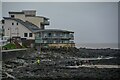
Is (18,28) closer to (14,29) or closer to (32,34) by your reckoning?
(14,29)

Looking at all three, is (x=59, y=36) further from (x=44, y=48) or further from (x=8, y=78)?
(x=8, y=78)

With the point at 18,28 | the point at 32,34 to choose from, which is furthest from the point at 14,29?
the point at 32,34

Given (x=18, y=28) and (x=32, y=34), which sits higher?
(x=18, y=28)

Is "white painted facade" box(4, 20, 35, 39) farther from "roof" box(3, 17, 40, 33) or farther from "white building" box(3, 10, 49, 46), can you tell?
"roof" box(3, 17, 40, 33)

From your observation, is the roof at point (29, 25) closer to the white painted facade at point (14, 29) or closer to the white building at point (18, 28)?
the white building at point (18, 28)

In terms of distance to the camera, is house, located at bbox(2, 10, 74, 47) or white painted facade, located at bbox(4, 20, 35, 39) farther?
white painted facade, located at bbox(4, 20, 35, 39)

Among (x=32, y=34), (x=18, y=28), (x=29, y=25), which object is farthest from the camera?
(x=29, y=25)

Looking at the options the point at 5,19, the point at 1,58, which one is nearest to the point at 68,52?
the point at 5,19

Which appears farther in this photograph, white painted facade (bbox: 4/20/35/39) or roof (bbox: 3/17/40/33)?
white painted facade (bbox: 4/20/35/39)

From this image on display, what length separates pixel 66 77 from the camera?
26375mm

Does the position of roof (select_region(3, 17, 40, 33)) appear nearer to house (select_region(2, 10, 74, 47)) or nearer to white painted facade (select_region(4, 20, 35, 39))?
house (select_region(2, 10, 74, 47))

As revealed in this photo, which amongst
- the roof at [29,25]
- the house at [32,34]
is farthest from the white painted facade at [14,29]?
the roof at [29,25]

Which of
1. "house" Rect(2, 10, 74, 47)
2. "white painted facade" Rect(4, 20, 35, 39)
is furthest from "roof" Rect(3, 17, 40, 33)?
"white painted facade" Rect(4, 20, 35, 39)

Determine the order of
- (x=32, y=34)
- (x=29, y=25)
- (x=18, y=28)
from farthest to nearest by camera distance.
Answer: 1. (x=29, y=25)
2. (x=18, y=28)
3. (x=32, y=34)
